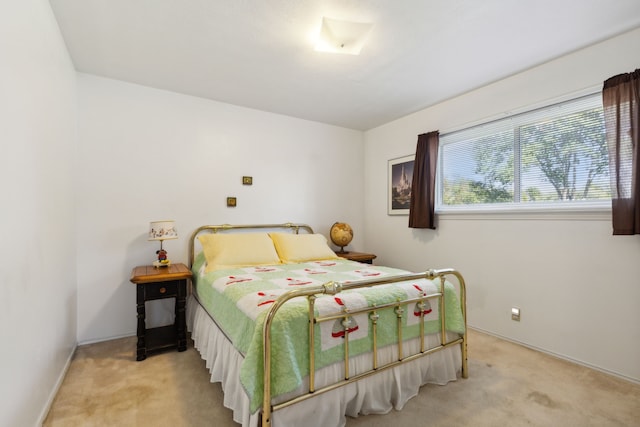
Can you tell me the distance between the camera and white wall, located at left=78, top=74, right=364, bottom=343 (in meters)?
2.84

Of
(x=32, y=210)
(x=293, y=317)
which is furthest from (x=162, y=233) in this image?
(x=293, y=317)

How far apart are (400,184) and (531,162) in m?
1.53

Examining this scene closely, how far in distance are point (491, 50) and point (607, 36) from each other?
772mm

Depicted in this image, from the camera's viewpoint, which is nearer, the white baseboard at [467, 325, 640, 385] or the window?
the white baseboard at [467, 325, 640, 385]

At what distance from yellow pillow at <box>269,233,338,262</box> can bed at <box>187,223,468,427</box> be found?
0.57 meters

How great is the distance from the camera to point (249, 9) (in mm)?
1947

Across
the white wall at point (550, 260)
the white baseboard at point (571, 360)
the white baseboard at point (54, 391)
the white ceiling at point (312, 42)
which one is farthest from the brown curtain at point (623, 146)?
the white baseboard at point (54, 391)

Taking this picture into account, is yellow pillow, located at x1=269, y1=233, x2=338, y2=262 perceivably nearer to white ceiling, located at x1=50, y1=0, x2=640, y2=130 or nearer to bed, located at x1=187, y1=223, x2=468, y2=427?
bed, located at x1=187, y1=223, x2=468, y2=427

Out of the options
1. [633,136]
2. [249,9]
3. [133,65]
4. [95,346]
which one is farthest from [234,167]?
[633,136]

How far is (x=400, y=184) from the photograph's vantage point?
4.03m

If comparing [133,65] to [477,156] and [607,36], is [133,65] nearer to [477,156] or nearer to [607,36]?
[477,156]

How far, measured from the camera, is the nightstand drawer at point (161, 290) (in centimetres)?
254

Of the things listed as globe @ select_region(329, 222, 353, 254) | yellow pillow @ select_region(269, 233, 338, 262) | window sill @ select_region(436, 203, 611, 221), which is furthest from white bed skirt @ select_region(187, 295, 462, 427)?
globe @ select_region(329, 222, 353, 254)

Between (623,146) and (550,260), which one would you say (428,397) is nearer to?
(550,260)
